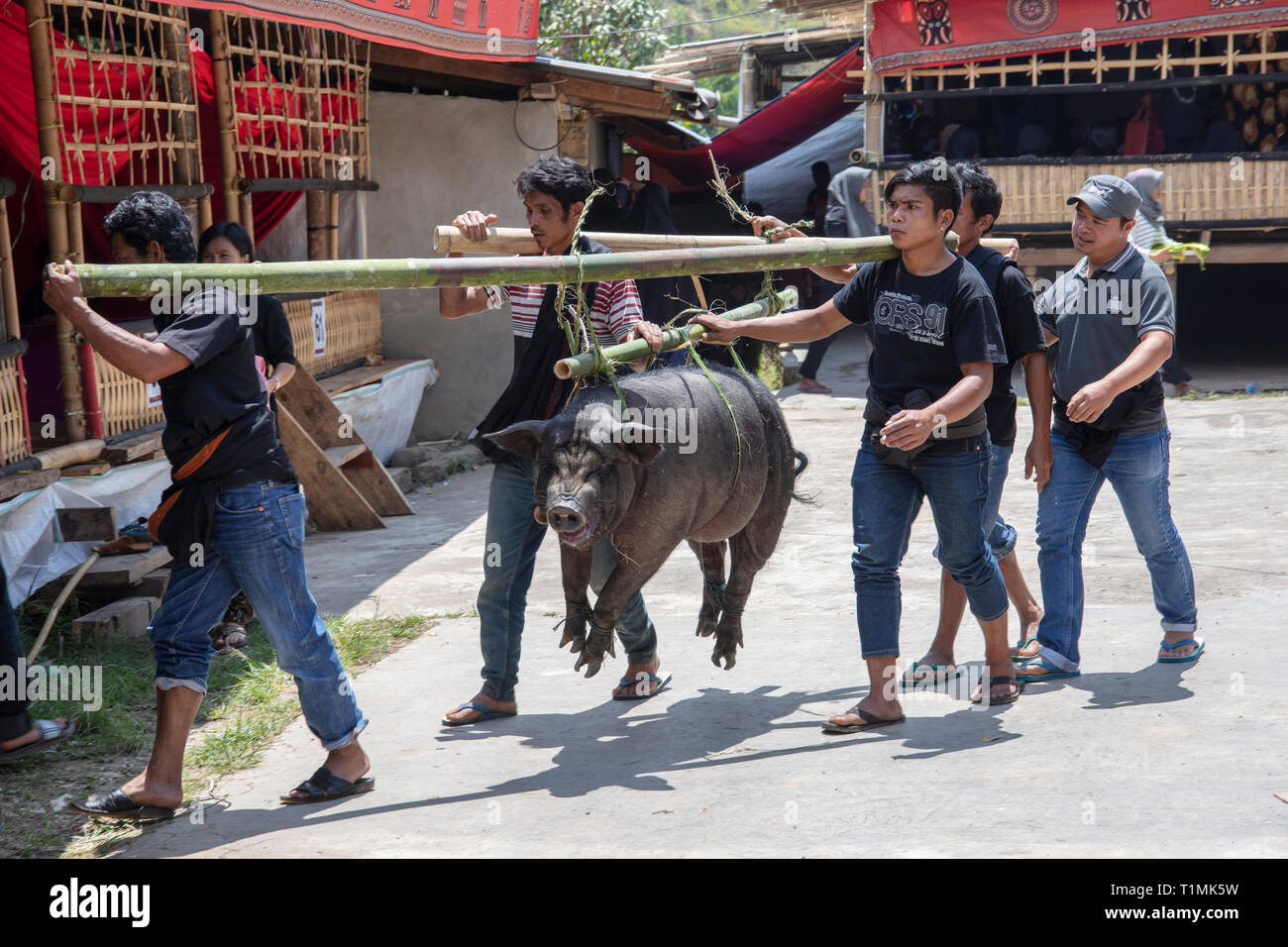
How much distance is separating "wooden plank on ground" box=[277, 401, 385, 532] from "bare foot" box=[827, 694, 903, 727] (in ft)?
13.4

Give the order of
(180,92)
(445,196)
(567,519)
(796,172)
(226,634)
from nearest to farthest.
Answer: (567,519) → (226,634) → (180,92) → (445,196) → (796,172)

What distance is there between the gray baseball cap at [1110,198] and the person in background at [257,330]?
326 centimetres

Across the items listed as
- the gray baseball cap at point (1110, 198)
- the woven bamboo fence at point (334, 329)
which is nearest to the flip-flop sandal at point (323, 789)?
the gray baseball cap at point (1110, 198)

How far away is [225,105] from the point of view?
781cm

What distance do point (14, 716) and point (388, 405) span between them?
553cm

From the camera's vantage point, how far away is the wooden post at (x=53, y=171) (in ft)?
19.6

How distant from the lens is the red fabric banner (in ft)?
38.1

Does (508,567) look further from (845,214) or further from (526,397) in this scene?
(845,214)

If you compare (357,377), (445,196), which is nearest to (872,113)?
(445,196)

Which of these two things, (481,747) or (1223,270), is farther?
(1223,270)

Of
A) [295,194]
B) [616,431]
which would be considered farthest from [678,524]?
[295,194]
